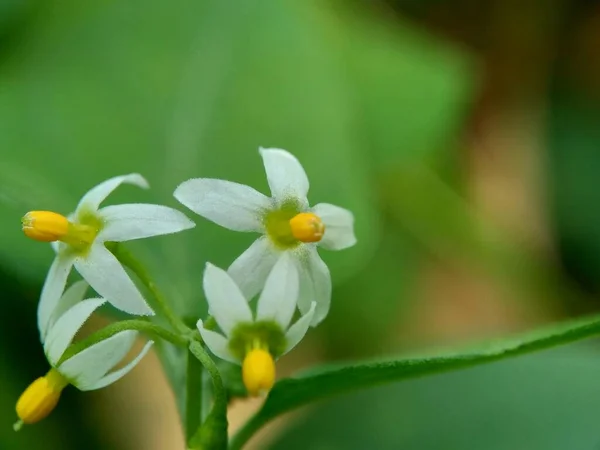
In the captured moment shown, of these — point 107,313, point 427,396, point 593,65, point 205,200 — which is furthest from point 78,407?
point 593,65

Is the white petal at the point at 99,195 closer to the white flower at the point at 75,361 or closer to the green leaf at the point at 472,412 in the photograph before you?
the white flower at the point at 75,361

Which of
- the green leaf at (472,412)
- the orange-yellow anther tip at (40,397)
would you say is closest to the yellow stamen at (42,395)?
the orange-yellow anther tip at (40,397)

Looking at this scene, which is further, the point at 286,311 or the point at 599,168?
the point at 599,168

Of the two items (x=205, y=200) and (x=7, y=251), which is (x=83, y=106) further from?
(x=205, y=200)

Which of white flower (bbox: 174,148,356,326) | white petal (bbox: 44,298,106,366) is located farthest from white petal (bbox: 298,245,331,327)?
white petal (bbox: 44,298,106,366)

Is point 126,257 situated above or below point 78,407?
above

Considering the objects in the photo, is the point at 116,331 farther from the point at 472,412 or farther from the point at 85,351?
the point at 472,412

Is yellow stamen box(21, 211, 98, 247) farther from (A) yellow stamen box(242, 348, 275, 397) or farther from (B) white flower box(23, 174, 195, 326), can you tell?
(A) yellow stamen box(242, 348, 275, 397)

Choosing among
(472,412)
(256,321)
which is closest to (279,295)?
(256,321)

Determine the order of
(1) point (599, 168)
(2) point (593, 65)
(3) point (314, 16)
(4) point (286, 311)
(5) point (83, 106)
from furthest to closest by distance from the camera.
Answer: (2) point (593, 65) → (1) point (599, 168) → (3) point (314, 16) → (5) point (83, 106) → (4) point (286, 311)
